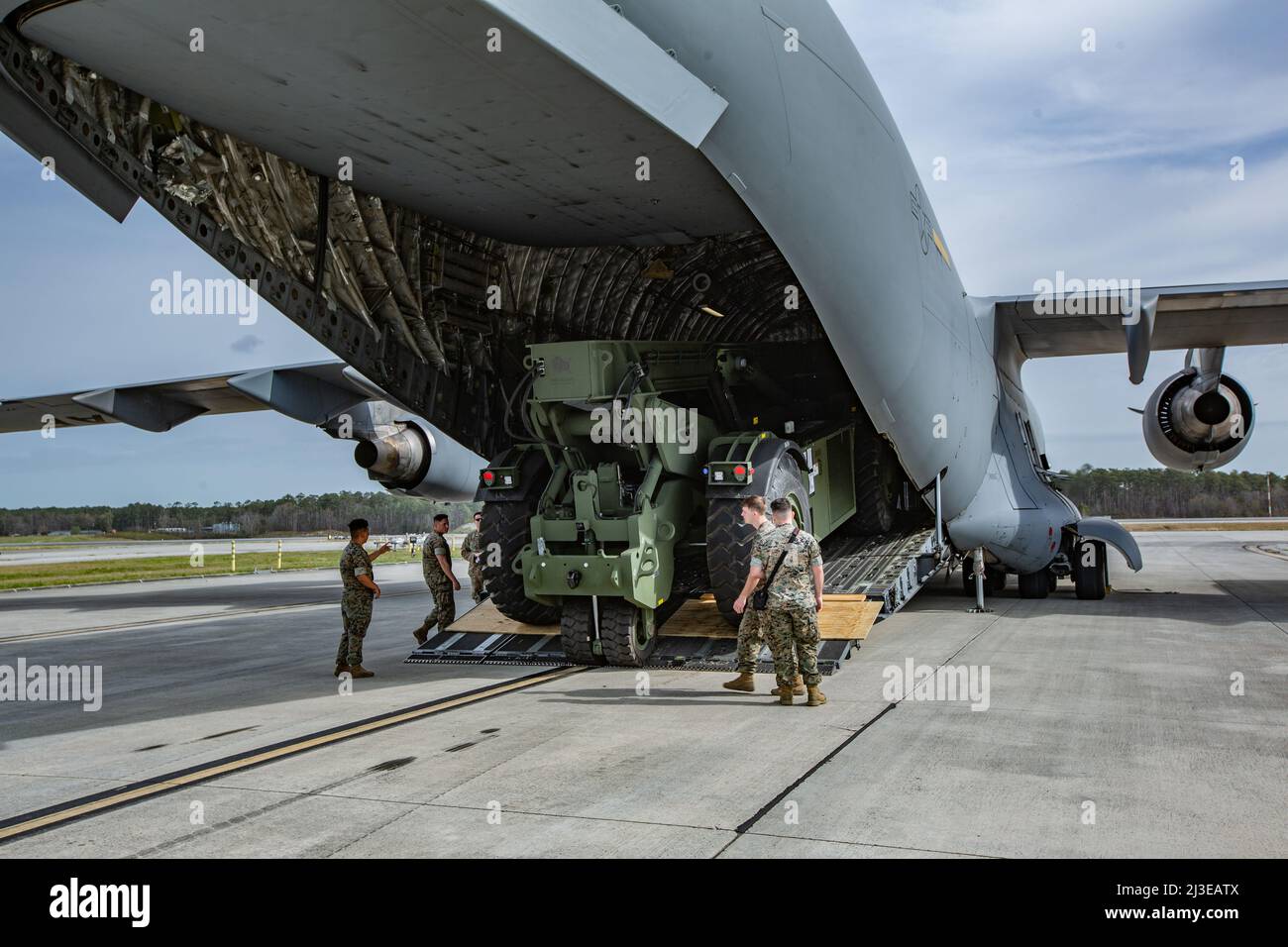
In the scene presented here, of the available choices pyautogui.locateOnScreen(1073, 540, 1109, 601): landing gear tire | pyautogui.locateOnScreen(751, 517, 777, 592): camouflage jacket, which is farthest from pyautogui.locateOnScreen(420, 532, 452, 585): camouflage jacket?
pyautogui.locateOnScreen(1073, 540, 1109, 601): landing gear tire

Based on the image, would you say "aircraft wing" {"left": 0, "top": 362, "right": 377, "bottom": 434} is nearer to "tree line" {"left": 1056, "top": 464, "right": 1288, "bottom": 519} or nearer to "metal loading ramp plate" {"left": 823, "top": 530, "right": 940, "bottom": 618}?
"metal loading ramp plate" {"left": 823, "top": 530, "right": 940, "bottom": 618}

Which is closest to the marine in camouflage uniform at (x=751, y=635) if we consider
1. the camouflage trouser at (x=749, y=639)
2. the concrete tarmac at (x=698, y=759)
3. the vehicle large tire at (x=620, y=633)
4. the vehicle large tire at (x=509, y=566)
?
the camouflage trouser at (x=749, y=639)

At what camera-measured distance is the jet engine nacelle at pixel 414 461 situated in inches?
572

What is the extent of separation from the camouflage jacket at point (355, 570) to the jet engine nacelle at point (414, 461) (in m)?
5.95

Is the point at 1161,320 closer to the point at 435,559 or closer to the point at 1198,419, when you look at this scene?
the point at 1198,419

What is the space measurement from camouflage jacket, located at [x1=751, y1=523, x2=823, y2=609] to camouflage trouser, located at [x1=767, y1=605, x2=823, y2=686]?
6 cm

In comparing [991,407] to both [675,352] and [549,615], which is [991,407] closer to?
[675,352]

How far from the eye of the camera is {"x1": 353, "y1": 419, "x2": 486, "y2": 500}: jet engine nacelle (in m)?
14.5

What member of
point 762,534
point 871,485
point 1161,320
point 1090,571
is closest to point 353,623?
point 762,534

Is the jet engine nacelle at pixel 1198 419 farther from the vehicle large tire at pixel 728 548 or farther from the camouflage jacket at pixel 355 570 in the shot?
the camouflage jacket at pixel 355 570

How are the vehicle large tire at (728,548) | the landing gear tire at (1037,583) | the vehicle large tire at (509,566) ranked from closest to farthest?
1. the vehicle large tire at (728,548)
2. the vehicle large tire at (509,566)
3. the landing gear tire at (1037,583)

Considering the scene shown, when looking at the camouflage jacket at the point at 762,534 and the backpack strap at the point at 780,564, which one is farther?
the camouflage jacket at the point at 762,534

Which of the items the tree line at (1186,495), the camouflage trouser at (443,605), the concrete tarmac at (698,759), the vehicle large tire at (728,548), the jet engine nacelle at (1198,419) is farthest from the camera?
the tree line at (1186,495)

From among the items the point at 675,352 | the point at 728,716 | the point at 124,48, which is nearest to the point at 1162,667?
the point at 728,716
